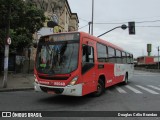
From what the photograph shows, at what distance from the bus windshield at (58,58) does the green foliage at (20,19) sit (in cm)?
502

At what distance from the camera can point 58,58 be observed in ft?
A: 29.9

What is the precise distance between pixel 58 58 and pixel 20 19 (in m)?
8.82

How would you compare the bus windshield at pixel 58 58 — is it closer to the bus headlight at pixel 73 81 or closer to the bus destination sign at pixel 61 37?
the bus destination sign at pixel 61 37

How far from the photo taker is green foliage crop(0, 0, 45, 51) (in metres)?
13.8

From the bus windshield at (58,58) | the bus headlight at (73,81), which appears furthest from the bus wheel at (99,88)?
the bus windshield at (58,58)

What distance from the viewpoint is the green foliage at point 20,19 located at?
13794 millimetres

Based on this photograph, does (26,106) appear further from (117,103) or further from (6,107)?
(117,103)

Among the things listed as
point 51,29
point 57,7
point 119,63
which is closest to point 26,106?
point 119,63

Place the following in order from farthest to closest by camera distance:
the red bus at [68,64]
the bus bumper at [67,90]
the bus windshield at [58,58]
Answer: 1. the bus windshield at [58,58]
2. the red bus at [68,64]
3. the bus bumper at [67,90]

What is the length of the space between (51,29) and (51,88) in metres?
15.3

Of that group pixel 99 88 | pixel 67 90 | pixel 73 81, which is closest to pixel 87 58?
pixel 73 81

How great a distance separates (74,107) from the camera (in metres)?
8.52

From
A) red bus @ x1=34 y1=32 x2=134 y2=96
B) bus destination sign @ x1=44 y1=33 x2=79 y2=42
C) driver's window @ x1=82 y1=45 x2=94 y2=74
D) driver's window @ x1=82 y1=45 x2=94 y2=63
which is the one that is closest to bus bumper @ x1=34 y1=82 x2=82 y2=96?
red bus @ x1=34 y1=32 x2=134 y2=96

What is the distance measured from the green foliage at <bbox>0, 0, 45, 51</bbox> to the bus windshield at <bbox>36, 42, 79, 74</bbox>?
5021mm
